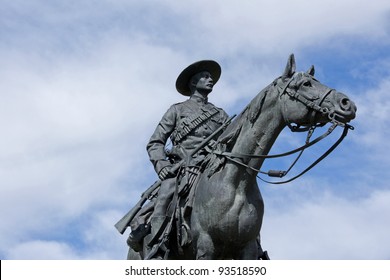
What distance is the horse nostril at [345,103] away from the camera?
1548 centimetres

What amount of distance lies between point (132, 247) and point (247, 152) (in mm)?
3291

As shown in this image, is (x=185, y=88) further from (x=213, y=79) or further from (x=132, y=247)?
(x=132, y=247)

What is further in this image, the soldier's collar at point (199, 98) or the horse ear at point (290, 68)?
the soldier's collar at point (199, 98)

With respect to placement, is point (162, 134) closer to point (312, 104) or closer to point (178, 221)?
point (178, 221)

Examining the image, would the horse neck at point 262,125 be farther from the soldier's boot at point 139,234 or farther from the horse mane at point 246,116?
the soldier's boot at point 139,234

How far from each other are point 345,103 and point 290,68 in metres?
1.17

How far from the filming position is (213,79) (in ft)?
63.5

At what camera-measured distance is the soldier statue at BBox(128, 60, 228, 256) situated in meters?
17.1

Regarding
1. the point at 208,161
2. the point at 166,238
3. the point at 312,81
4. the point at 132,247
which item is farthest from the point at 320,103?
the point at 132,247

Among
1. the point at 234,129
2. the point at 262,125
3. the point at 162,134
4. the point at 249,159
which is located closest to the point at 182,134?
the point at 162,134

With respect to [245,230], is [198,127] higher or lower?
higher

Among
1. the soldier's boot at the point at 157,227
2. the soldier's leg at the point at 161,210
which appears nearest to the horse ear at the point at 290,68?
the soldier's leg at the point at 161,210

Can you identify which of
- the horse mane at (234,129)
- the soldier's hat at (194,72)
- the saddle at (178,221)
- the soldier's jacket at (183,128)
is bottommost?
the saddle at (178,221)
